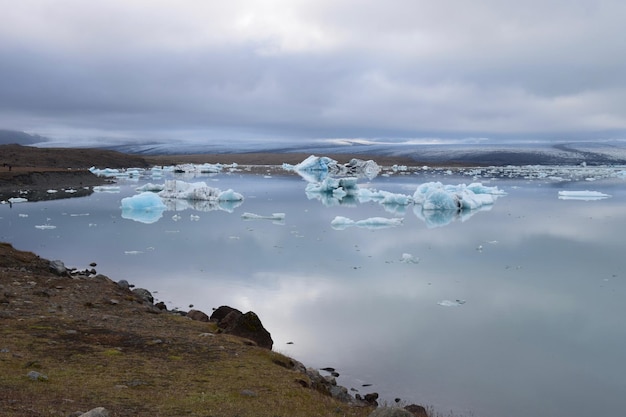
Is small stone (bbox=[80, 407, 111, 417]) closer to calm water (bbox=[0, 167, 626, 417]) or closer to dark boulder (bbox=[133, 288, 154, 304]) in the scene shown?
calm water (bbox=[0, 167, 626, 417])

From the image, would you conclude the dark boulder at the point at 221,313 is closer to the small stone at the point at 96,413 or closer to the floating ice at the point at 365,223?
the small stone at the point at 96,413

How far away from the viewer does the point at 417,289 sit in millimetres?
11586

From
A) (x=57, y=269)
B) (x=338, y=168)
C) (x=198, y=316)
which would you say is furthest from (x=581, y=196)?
(x=338, y=168)

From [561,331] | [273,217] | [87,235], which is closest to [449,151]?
[273,217]

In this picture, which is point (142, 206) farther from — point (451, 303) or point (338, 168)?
point (338, 168)

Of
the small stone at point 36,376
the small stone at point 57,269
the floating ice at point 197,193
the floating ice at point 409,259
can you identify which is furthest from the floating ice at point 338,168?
the small stone at point 36,376

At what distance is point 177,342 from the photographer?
714cm

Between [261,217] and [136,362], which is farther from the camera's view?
[261,217]

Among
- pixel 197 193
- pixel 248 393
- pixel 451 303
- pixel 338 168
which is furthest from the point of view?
pixel 338 168

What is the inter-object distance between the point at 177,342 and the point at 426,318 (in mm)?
4309

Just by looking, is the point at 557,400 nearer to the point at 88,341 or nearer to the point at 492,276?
the point at 88,341

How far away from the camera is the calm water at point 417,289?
7.20 metres

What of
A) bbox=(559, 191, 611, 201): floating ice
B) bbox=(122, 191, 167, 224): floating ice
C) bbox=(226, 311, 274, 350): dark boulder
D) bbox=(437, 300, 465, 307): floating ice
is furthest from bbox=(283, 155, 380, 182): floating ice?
bbox=(226, 311, 274, 350): dark boulder

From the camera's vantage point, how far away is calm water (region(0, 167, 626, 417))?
Result: 23.6ft
